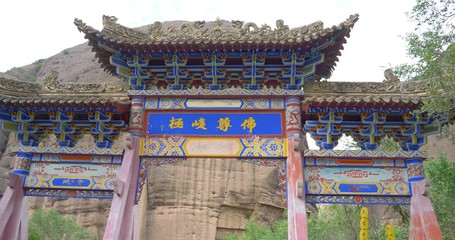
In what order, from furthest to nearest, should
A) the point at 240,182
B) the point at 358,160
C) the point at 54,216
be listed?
the point at 240,182 → the point at 54,216 → the point at 358,160

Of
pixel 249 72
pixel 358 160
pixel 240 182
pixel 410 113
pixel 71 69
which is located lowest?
pixel 358 160

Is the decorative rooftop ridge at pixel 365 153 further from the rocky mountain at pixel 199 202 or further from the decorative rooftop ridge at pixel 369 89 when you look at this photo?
the rocky mountain at pixel 199 202

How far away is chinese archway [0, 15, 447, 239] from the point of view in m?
6.11

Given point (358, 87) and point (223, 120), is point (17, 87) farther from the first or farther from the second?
point (358, 87)

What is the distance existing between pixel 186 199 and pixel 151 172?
2.41 m

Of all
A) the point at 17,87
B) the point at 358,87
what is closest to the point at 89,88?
the point at 17,87

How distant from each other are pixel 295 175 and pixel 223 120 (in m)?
1.58

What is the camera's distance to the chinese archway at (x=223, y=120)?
6.11m

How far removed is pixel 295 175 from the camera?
5.89 meters

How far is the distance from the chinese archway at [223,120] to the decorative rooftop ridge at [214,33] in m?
0.02

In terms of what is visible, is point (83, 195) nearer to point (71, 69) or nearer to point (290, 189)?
point (290, 189)

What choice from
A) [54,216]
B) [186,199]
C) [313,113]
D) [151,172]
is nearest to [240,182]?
[186,199]

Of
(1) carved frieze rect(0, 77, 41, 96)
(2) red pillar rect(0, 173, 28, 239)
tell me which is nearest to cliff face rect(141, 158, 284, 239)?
(2) red pillar rect(0, 173, 28, 239)

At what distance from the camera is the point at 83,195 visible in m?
6.40
